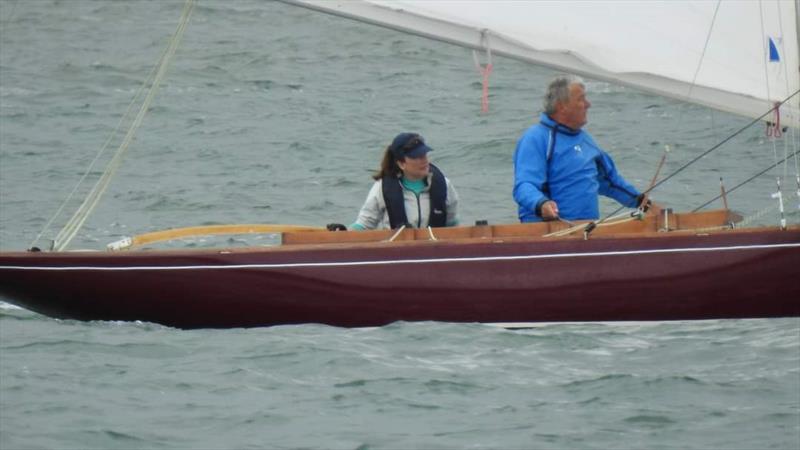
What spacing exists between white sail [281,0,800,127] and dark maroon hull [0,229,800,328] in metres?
0.64

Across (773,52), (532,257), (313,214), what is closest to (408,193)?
(532,257)

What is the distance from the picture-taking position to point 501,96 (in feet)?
66.8

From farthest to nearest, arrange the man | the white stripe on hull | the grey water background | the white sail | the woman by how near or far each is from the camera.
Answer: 1. the woman
2. the man
3. the white stripe on hull
4. the white sail
5. the grey water background

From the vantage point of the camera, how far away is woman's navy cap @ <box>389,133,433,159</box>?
28.0 feet

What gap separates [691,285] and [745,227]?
36cm

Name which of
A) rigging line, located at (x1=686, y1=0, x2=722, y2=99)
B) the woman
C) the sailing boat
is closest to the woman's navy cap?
the woman

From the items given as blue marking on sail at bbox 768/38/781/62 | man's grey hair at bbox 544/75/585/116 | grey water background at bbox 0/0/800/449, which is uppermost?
blue marking on sail at bbox 768/38/781/62

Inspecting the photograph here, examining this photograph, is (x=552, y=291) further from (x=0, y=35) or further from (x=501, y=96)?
(x=0, y=35)

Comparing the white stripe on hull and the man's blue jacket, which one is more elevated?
the man's blue jacket

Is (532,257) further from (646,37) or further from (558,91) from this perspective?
(646,37)

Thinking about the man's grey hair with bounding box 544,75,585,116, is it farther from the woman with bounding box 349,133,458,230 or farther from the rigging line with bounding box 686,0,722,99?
the rigging line with bounding box 686,0,722,99

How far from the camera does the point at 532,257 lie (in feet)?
26.7

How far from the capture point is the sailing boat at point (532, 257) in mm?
7770

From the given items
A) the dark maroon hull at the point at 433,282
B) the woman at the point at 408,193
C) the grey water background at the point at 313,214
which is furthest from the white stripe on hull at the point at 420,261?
the woman at the point at 408,193
